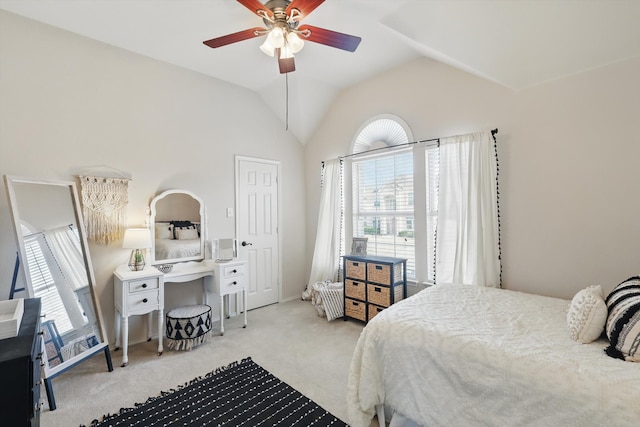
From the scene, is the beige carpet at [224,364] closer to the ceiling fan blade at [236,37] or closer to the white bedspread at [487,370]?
the white bedspread at [487,370]

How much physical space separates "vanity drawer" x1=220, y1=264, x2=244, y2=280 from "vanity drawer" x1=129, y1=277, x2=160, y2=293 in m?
0.64

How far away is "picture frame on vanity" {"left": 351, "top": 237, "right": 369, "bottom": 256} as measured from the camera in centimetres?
354

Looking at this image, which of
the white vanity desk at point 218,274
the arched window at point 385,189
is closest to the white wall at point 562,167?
the arched window at point 385,189

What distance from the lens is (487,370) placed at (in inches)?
52.9

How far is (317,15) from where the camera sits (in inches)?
93.0

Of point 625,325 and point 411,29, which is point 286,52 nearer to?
point 411,29

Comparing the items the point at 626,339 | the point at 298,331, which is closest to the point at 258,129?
the point at 298,331

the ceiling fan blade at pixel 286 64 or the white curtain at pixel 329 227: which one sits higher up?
the ceiling fan blade at pixel 286 64

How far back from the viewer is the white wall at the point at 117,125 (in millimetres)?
2342

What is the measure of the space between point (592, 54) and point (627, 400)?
2.30 metres

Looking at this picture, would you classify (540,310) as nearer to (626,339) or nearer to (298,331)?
(626,339)

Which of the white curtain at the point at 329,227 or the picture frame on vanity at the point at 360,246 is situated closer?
the picture frame on vanity at the point at 360,246

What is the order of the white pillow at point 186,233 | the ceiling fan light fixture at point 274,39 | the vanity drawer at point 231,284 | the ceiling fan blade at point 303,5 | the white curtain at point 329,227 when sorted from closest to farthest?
the ceiling fan blade at point 303,5
the ceiling fan light fixture at point 274,39
the vanity drawer at point 231,284
the white pillow at point 186,233
the white curtain at point 329,227

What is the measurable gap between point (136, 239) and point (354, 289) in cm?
236
